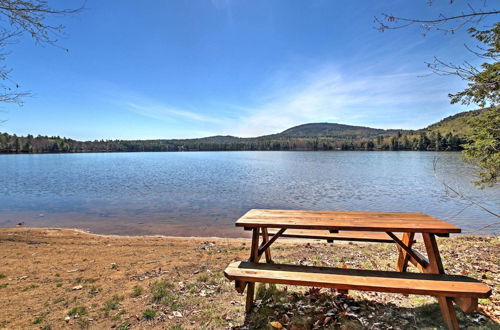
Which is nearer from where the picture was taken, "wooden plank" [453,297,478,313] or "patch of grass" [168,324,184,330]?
"wooden plank" [453,297,478,313]

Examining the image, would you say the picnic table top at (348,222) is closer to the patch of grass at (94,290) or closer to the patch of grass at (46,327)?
the patch of grass at (46,327)

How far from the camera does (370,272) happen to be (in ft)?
9.57

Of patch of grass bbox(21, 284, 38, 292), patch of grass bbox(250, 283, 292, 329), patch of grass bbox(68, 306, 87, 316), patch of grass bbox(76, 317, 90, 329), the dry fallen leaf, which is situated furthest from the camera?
patch of grass bbox(21, 284, 38, 292)

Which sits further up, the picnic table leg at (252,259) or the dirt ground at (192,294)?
the picnic table leg at (252,259)

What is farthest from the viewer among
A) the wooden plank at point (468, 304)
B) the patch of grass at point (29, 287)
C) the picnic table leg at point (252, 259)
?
the patch of grass at point (29, 287)

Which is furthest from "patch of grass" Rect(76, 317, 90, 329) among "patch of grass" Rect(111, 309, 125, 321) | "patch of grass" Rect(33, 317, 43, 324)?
"patch of grass" Rect(33, 317, 43, 324)

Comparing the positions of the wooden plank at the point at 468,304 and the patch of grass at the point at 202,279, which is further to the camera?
the patch of grass at the point at 202,279

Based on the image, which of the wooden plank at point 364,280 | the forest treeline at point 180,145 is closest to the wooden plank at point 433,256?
the wooden plank at point 364,280

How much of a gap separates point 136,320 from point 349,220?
327 centimetres

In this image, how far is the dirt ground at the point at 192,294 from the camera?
3.06 meters

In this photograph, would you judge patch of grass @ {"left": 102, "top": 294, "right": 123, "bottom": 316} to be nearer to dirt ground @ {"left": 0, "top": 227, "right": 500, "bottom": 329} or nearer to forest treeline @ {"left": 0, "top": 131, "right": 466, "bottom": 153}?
dirt ground @ {"left": 0, "top": 227, "right": 500, "bottom": 329}

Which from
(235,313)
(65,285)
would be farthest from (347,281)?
(65,285)

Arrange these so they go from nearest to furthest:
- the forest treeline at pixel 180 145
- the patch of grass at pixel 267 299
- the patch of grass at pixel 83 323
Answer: the patch of grass at pixel 267 299
the patch of grass at pixel 83 323
the forest treeline at pixel 180 145

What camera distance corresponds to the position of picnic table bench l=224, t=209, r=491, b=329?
248cm
